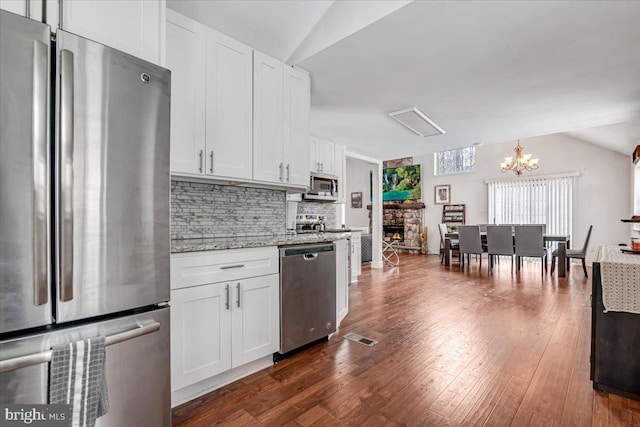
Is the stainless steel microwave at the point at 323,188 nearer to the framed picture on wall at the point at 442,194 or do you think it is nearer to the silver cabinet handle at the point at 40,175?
the silver cabinet handle at the point at 40,175

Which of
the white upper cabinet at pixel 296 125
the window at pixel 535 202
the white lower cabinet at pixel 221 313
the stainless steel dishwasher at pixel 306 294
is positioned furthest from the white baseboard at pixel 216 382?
the window at pixel 535 202

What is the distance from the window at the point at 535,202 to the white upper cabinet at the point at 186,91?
8.26 m

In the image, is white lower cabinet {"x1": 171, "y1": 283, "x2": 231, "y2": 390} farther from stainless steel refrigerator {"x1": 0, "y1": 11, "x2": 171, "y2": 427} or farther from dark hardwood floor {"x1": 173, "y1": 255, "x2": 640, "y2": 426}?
stainless steel refrigerator {"x1": 0, "y1": 11, "x2": 171, "y2": 427}

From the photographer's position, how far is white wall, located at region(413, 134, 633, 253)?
6.32m

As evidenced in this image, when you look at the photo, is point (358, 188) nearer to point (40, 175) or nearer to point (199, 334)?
point (199, 334)

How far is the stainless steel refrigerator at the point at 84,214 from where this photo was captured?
947 mm

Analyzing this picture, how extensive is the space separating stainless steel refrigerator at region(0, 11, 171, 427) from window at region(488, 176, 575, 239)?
869 cm

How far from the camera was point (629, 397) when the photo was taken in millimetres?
1721

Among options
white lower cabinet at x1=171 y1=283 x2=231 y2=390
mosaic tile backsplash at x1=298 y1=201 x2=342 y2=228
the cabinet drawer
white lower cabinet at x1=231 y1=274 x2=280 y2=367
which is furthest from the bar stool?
white lower cabinet at x1=171 y1=283 x2=231 y2=390

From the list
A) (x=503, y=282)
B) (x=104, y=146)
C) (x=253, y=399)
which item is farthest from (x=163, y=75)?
(x=503, y=282)

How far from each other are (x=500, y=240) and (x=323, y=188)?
3.92 m

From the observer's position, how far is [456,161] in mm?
→ 8867

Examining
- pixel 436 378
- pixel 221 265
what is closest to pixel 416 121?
pixel 436 378

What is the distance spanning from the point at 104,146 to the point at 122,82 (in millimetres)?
275
